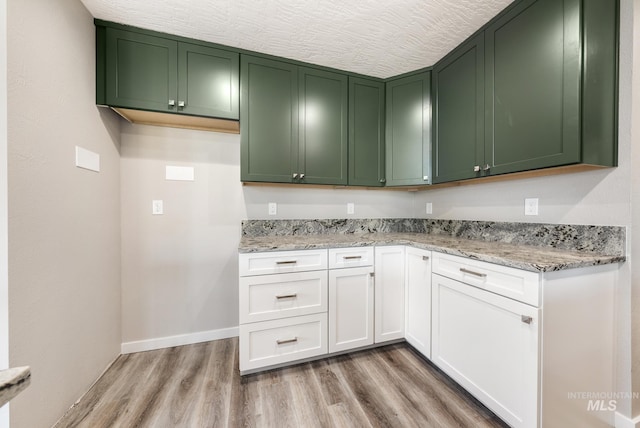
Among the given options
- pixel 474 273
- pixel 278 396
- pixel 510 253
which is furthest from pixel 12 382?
pixel 510 253

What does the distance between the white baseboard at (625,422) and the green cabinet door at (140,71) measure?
3.23 meters

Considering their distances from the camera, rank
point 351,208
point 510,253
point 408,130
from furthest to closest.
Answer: point 351,208 → point 408,130 → point 510,253

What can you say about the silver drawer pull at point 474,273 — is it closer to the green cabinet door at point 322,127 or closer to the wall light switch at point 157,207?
the green cabinet door at point 322,127

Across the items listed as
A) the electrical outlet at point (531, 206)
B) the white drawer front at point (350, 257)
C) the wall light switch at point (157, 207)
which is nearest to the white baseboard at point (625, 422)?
the electrical outlet at point (531, 206)

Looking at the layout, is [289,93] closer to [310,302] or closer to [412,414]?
[310,302]

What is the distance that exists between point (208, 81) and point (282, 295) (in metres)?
1.67

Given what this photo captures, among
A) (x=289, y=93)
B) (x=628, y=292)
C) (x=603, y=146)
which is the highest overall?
(x=289, y=93)

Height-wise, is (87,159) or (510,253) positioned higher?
(87,159)

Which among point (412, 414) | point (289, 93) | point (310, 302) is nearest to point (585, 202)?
point (412, 414)

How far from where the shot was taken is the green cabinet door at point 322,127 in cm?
208

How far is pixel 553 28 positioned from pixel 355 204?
1.76 m

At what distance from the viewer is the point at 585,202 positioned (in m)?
1.41

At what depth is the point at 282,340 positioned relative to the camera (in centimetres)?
171

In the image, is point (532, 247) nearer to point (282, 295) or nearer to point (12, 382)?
point (282, 295)
